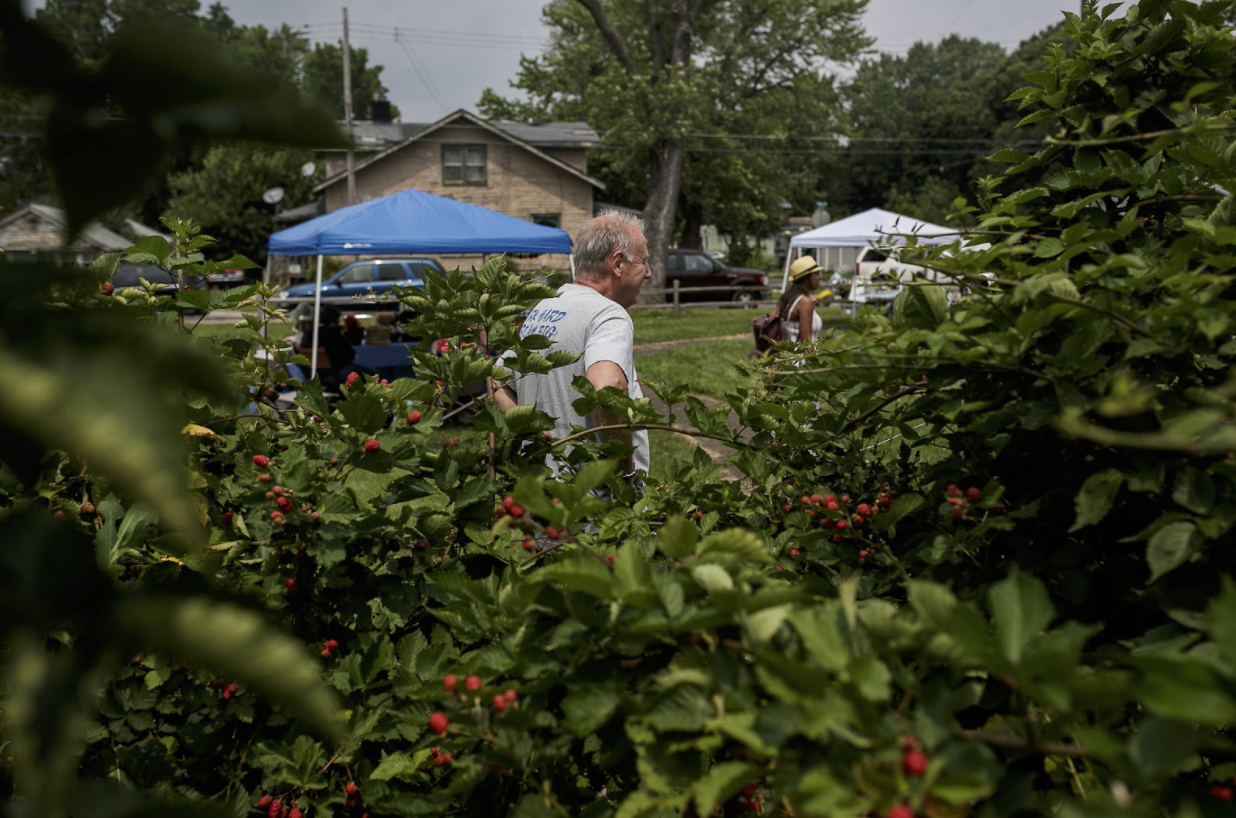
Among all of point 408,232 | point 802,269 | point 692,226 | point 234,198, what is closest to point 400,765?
point 802,269

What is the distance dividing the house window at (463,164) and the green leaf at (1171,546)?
112 ft

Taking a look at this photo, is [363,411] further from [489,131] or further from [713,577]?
[489,131]

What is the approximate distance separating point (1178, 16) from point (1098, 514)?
0.99 meters

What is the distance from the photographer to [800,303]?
263 inches

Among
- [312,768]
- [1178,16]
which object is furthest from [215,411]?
[1178,16]

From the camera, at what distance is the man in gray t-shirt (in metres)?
2.93

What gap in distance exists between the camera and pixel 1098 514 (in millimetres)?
1173

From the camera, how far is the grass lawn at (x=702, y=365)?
11.6 m

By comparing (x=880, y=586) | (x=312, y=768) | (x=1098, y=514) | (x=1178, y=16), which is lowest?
(x=312, y=768)

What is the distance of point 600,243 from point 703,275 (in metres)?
27.0

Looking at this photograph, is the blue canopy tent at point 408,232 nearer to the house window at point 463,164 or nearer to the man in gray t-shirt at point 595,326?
the man in gray t-shirt at point 595,326

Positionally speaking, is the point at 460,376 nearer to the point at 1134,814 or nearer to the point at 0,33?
the point at 0,33

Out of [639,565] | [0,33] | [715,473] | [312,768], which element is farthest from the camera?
[715,473]

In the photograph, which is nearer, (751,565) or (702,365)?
(751,565)
